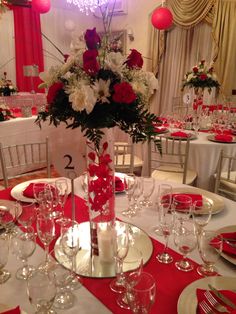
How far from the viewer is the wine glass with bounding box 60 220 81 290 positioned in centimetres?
100

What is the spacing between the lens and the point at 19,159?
2797 mm

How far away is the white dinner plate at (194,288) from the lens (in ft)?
2.88

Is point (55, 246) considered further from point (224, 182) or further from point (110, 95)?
point (224, 182)

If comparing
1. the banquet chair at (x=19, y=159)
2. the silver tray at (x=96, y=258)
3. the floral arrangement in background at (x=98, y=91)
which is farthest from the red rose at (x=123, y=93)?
the banquet chair at (x=19, y=159)

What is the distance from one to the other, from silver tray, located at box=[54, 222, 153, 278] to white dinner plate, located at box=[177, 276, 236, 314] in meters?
0.20

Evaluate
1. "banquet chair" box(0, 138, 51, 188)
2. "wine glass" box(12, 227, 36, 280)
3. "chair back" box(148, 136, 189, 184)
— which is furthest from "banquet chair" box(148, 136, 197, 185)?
"wine glass" box(12, 227, 36, 280)

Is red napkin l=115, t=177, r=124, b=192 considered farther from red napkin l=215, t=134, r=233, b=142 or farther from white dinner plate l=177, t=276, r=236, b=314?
red napkin l=215, t=134, r=233, b=142

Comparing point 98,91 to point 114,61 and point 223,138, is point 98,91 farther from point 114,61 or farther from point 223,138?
point 223,138

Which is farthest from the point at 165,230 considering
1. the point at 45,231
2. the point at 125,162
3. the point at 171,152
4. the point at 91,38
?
the point at 125,162

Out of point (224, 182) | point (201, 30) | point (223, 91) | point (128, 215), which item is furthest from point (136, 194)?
point (201, 30)

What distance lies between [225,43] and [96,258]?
17.4 feet

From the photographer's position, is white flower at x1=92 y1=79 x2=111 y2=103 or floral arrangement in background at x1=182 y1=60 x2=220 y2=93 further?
floral arrangement in background at x1=182 y1=60 x2=220 y2=93

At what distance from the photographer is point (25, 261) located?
1091 mm

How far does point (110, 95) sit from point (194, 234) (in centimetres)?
61
